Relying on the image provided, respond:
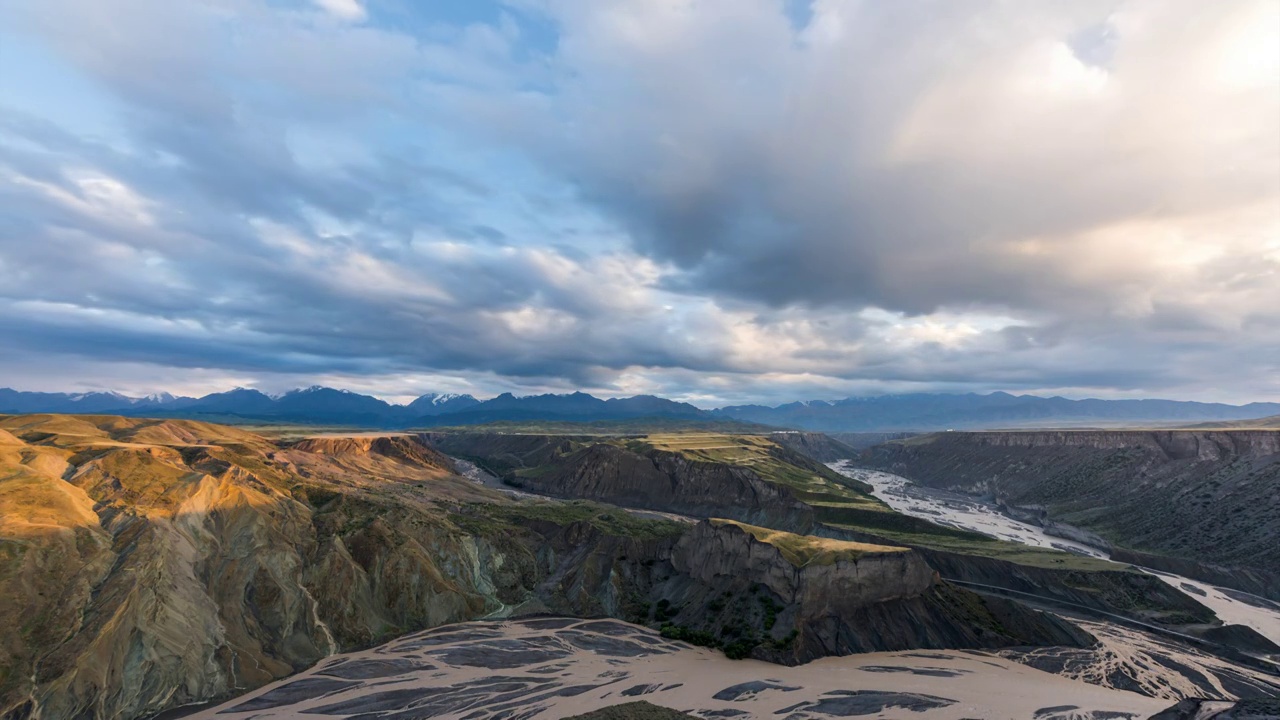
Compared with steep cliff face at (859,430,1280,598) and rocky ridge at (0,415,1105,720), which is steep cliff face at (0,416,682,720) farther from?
steep cliff face at (859,430,1280,598)

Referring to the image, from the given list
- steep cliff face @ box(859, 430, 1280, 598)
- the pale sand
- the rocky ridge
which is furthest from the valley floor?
steep cliff face @ box(859, 430, 1280, 598)

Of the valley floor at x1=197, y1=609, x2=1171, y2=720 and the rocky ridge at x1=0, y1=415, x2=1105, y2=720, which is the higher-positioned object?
the rocky ridge at x1=0, y1=415, x2=1105, y2=720

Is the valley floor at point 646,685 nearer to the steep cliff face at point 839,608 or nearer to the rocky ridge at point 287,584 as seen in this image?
the steep cliff face at point 839,608

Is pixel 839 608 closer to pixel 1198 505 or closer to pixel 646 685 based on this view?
pixel 646 685

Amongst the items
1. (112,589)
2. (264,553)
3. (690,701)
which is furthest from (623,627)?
(112,589)

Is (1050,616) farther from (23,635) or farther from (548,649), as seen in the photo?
(23,635)

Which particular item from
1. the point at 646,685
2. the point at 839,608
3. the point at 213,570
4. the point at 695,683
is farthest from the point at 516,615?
the point at 839,608
